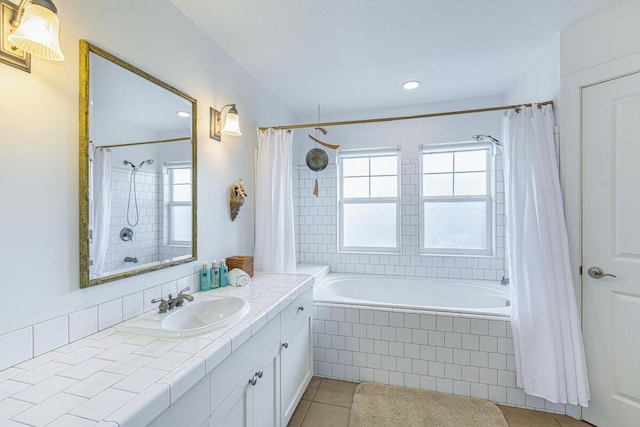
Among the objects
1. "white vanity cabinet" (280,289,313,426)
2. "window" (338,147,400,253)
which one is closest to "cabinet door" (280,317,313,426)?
"white vanity cabinet" (280,289,313,426)

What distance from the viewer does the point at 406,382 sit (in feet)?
7.16

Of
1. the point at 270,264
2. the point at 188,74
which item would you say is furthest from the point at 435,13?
the point at 270,264

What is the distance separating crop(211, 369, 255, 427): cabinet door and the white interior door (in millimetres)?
2092

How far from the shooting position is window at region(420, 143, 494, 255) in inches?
124

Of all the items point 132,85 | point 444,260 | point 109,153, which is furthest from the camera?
point 444,260

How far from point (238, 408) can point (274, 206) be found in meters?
1.53

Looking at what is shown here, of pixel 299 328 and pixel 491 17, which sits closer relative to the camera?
pixel 491 17

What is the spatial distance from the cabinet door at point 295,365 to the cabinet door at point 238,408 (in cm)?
37

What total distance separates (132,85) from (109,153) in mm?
379

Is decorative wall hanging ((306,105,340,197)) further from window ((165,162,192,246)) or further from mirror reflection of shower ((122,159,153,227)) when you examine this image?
mirror reflection of shower ((122,159,153,227))

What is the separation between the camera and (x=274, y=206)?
8.10 ft

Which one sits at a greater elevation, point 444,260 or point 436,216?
point 436,216

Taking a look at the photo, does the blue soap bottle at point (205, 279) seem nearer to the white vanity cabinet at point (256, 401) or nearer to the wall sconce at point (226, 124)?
the white vanity cabinet at point (256, 401)

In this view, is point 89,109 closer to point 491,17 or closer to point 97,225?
point 97,225
